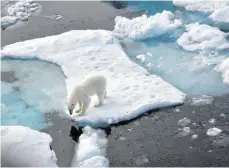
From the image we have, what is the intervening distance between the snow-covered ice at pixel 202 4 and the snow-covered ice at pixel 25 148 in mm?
6482

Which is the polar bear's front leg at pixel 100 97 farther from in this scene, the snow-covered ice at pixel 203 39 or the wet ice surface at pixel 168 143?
the snow-covered ice at pixel 203 39

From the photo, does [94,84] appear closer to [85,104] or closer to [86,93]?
[86,93]

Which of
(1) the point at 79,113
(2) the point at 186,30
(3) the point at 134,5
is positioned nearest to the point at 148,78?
(1) the point at 79,113

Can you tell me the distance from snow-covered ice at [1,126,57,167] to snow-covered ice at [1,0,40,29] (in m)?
5.85

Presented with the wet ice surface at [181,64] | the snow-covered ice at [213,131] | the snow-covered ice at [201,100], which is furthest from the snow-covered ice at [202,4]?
the snow-covered ice at [213,131]

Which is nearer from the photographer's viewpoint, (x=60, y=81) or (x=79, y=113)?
(x=79, y=113)

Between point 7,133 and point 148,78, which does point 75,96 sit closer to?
point 7,133

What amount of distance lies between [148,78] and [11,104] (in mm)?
2760

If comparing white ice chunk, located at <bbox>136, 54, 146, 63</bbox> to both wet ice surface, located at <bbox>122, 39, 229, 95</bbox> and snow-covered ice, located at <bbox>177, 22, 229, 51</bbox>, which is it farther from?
snow-covered ice, located at <bbox>177, 22, 229, 51</bbox>

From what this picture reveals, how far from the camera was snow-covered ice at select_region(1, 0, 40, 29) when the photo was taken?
11.9 metres

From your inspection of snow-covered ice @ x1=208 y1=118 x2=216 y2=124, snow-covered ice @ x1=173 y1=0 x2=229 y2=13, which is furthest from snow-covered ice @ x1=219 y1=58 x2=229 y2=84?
snow-covered ice @ x1=173 y1=0 x2=229 y2=13

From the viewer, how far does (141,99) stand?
752 centimetres

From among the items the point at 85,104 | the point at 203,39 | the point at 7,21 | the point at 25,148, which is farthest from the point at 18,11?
the point at 25,148

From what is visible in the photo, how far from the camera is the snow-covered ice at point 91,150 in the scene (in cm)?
607
